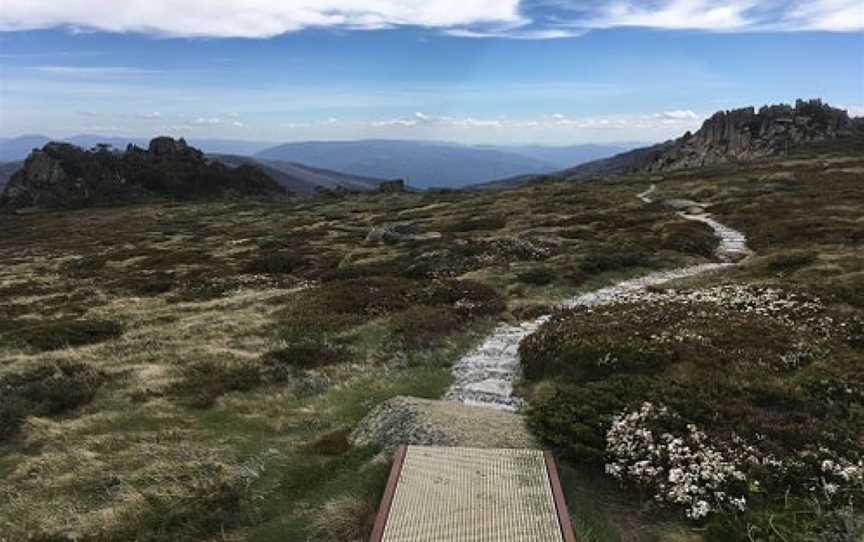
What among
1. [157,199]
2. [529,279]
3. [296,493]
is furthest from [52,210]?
[296,493]

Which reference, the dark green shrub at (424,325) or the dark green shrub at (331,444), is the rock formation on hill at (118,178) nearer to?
the dark green shrub at (424,325)

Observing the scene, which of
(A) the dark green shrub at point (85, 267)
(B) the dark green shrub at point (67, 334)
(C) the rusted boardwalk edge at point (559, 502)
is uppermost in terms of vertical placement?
(C) the rusted boardwalk edge at point (559, 502)

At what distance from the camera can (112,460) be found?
16.3 metres

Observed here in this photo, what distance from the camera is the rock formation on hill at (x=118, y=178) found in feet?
549

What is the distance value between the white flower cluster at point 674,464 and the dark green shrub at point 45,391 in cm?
1649

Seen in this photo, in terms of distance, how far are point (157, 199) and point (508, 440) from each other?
172 metres

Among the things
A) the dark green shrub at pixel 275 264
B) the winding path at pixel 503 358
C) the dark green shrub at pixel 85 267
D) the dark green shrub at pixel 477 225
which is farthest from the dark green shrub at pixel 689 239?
→ the dark green shrub at pixel 85 267

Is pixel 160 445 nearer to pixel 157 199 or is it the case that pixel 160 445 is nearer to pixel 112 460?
pixel 112 460

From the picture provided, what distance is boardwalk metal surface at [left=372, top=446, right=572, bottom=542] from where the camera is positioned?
9.98m

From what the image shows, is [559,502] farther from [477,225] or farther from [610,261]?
[477,225]

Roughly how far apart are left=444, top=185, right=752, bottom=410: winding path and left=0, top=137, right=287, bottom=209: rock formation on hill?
15534 centimetres

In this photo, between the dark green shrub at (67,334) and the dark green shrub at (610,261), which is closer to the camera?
the dark green shrub at (67,334)

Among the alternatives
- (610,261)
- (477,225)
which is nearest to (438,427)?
(610,261)

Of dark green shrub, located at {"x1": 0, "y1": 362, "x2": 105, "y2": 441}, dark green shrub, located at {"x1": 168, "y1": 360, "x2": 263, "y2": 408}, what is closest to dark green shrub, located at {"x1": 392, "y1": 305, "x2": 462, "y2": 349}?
dark green shrub, located at {"x1": 168, "y1": 360, "x2": 263, "y2": 408}
